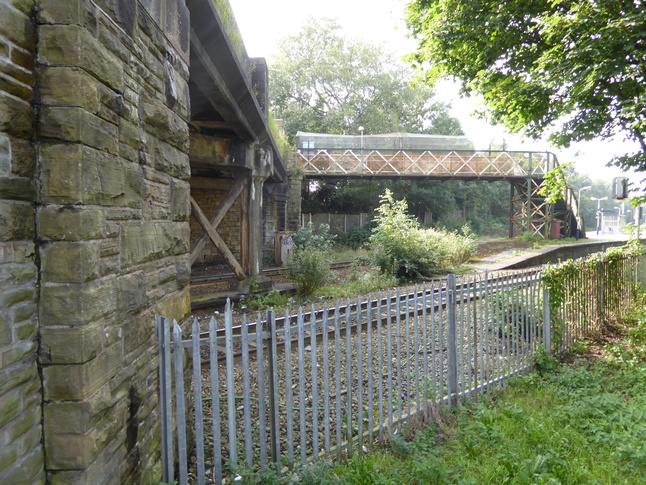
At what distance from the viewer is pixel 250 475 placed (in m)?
2.61

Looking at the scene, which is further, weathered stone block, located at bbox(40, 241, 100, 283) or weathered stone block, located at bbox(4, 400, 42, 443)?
weathered stone block, located at bbox(40, 241, 100, 283)

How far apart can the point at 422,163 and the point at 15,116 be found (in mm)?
21213

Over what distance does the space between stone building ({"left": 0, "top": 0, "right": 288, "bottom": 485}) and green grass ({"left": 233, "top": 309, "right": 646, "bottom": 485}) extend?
112 cm

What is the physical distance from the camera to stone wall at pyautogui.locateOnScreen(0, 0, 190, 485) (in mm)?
1663

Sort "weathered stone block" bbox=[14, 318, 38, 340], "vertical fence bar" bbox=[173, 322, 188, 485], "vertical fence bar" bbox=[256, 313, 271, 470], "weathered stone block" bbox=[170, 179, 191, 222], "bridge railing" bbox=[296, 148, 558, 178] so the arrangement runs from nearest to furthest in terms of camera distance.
→ 1. "weathered stone block" bbox=[14, 318, 38, 340]
2. "vertical fence bar" bbox=[173, 322, 188, 485]
3. "vertical fence bar" bbox=[256, 313, 271, 470]
4. "weathered stone block" bbox=[170, 179, 191, 222]
5. "bridge railing" bbox=[296, 148, 558, 178]

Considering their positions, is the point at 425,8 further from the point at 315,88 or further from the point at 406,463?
the point at 315,88

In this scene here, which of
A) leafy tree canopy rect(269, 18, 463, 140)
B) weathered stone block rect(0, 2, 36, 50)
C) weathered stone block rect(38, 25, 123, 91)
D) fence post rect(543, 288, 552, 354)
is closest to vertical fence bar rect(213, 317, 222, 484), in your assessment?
weathered stone block rect(38, 25, 123, 91)

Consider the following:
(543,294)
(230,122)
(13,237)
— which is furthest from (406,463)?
(230,122)

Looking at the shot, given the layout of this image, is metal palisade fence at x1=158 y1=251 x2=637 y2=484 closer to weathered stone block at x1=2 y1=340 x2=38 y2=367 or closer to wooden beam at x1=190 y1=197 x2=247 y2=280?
weathered stone block at x1=2 y1=340 x2=38 y2=367

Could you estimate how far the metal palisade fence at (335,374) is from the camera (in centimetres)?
265

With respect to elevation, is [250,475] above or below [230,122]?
below

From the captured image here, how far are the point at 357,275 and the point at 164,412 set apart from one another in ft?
28.3

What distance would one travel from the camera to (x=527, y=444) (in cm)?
342

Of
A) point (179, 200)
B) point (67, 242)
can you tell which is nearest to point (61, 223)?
point (67, 242)
